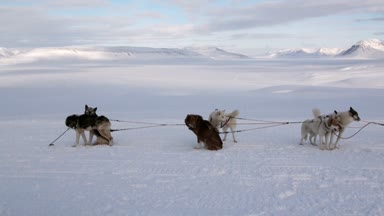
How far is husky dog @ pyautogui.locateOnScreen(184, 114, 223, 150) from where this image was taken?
7461 millimetres

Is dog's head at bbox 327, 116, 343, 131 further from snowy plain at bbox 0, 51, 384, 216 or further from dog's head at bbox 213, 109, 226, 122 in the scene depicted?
dog's head at bbox 213, 109, 226, 122

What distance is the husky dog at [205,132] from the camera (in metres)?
7.46

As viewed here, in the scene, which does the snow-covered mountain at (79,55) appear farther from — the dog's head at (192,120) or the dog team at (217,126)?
the dog's head at (192,120)

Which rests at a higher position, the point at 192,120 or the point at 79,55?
the point at 79,55

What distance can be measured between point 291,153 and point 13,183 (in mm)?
4804

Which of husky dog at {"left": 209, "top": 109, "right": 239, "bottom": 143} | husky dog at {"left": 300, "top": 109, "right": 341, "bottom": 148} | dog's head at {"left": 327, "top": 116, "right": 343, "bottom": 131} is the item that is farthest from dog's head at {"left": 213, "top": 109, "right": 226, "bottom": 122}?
dog's head at {"left": 327, "top": 116, "right": 343, "bottom": 131}

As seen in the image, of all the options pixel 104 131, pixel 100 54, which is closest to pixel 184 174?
pixel 104 131

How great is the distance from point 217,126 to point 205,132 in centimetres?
68

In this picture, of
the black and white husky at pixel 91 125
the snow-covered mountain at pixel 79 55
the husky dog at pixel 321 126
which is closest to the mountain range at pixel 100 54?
the snow-covered mountain at pixel 79 55

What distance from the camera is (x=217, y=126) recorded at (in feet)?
26.7

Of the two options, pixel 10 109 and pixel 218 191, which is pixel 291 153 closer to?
pixel 218 191

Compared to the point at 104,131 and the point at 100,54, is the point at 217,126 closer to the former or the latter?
the point at 104,131

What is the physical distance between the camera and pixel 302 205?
4.57m

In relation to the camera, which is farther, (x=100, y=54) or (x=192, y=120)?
(x=100, y=54)
